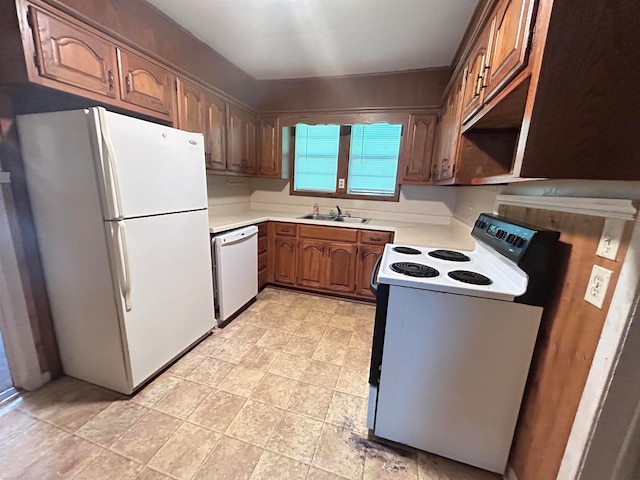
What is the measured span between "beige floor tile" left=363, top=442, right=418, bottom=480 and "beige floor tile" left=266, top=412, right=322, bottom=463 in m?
0.29

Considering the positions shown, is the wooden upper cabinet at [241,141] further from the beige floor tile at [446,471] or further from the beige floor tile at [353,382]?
the beige floor tile at [446,471]

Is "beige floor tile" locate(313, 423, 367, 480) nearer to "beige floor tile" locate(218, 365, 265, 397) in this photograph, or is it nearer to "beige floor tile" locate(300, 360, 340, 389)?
"beige floor tile" locate(300, 360, 340, 389)

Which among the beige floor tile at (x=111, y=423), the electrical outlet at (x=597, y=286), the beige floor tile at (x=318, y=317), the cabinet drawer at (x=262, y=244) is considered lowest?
the beige floor tile at (x=111, y=423)

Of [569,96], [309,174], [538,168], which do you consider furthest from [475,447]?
[309,174]

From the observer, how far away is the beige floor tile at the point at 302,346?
215 cm

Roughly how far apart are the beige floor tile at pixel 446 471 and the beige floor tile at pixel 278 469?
576 millimetres

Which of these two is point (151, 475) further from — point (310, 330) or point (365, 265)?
point (365, 265)

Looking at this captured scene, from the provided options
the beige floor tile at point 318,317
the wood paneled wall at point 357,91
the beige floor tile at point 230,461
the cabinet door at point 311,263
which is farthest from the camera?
the cabinet door at point 311,263

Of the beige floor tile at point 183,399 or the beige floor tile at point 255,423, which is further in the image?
the beige floor tile at point 183,399

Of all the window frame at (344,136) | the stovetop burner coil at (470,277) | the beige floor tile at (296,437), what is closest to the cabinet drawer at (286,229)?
the window frame at (344,136)

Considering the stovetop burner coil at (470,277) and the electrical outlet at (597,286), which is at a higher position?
the electrical outlet at (597,286)

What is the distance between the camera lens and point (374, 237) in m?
2.86

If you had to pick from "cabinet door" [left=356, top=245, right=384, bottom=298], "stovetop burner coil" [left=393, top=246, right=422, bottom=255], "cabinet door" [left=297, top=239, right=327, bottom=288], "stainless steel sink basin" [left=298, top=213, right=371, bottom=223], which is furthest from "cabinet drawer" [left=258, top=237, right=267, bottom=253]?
"stovetop burner coil" [left=393, top=246, right=422, bottom=255]

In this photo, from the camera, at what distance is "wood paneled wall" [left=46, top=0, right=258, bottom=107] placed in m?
1.55
